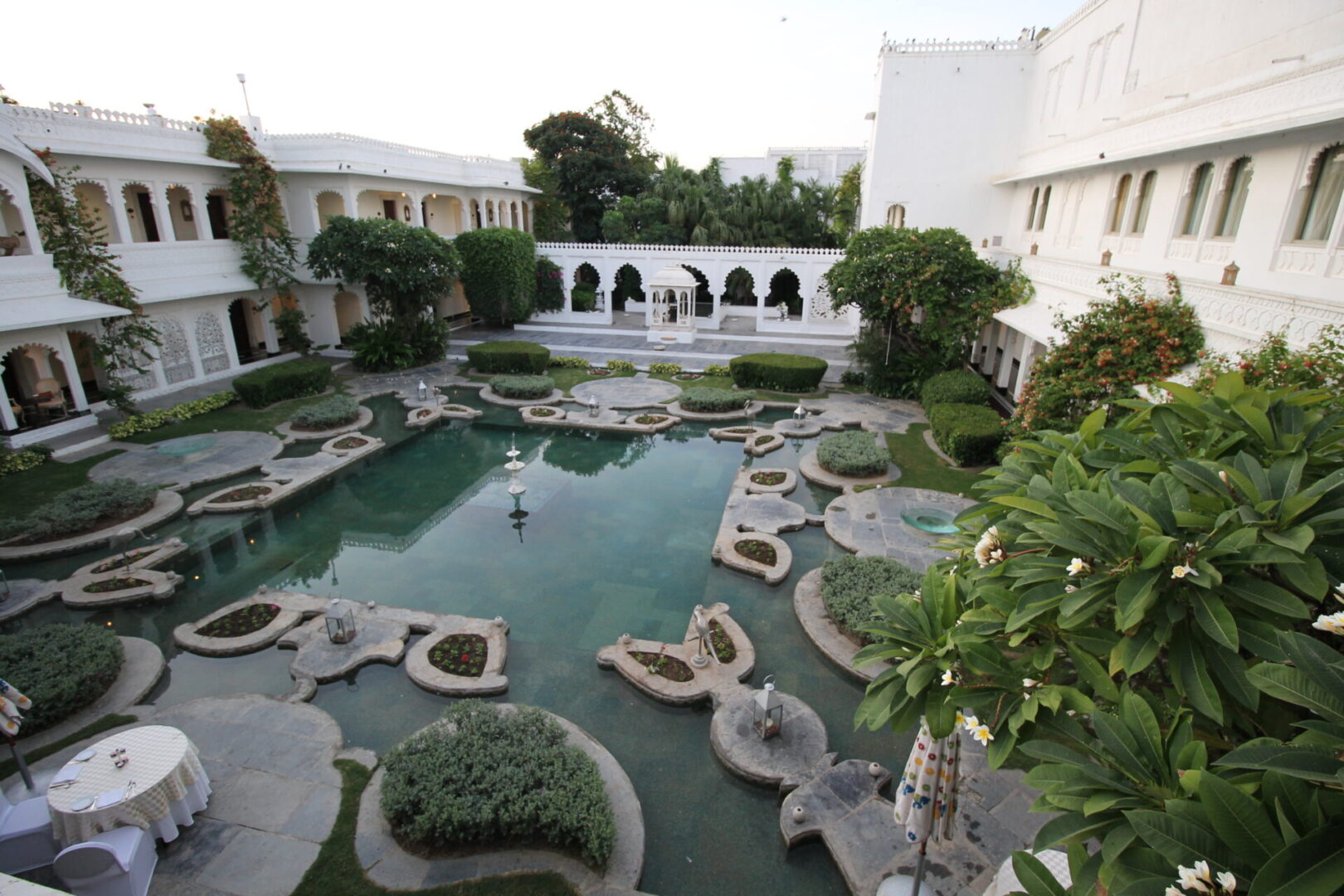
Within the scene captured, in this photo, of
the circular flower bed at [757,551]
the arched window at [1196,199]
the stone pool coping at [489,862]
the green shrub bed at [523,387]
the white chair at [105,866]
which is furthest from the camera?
the green shrub bed at [523,387]

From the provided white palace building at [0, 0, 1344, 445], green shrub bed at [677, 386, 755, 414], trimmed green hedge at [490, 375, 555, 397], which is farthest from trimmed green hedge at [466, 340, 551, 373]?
white palace building at [0, 0, 1344, 445]

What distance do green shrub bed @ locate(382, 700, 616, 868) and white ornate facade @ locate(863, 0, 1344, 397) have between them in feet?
31.6

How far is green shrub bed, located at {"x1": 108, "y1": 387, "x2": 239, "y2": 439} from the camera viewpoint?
1609cm

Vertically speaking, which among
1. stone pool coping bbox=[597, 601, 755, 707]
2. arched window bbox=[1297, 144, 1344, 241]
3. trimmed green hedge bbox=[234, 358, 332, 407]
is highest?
arched window bbox=[1297, 144, 1344, 241]

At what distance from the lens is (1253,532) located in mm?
2617

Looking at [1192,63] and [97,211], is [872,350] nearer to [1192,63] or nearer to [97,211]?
[1192,63]

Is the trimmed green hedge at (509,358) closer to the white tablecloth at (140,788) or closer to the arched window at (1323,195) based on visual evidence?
the white tablecloth at (140,788)

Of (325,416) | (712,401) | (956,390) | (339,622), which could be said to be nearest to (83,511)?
(325,416)

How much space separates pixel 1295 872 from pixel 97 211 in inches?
957

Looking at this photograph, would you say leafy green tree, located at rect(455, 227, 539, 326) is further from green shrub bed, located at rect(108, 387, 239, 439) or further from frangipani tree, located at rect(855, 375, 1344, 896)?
frangipani tree, located at rect(855, 375, 1344, 896)

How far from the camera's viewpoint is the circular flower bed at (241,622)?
29.7ft

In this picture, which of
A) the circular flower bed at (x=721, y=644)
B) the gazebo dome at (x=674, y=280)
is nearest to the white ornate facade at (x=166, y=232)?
the gazebo dome at (x=674, y=280)

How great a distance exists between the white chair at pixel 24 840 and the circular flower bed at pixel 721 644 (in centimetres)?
651

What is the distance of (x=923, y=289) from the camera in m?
18.3
